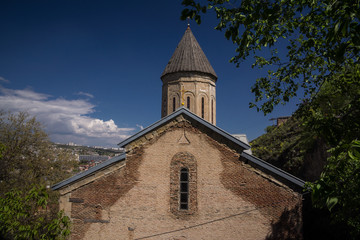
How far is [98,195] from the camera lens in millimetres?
8289

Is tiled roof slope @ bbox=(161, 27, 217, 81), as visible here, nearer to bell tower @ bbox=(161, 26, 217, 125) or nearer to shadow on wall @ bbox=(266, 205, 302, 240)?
bell tower @ bbox=(161, 26, 217, 125)

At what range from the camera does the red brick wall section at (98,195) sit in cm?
812

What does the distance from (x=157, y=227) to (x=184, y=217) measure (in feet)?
3.35

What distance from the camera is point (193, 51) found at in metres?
19.8

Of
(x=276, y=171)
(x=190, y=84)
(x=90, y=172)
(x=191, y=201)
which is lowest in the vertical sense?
(x=191, y=201)

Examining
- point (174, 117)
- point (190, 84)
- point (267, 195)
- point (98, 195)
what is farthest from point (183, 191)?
point (190, 84)

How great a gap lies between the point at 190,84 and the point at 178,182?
11548 mm

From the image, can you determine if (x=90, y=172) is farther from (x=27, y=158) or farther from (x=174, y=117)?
(x=27, y=158)

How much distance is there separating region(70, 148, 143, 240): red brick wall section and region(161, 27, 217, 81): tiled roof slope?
469 inches

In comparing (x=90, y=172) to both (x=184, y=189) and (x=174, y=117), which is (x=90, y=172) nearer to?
(x=184, y=189)

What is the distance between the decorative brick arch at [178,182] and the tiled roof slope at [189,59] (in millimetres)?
11403

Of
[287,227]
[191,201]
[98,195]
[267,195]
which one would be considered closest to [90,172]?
[98,195]

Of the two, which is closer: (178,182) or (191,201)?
(191,201)

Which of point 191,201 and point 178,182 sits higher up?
point 178,182
